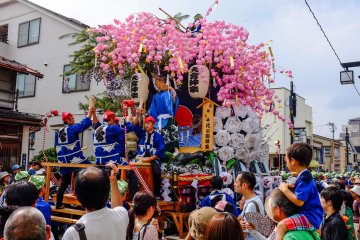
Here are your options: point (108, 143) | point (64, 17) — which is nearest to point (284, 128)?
point (64, 17)

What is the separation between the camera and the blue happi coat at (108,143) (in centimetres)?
788

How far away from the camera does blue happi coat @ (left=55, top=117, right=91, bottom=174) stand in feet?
26.7

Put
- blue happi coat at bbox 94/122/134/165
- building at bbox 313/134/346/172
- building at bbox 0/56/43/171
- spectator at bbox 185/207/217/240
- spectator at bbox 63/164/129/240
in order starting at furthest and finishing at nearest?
building at bbox 313/134/346/172 → building at bbox 0/56/43/171 → blue happi coat at bbox 94/122/134/165 → spectator at bbox 185/207/217/240 → spectator at bbox 63/164/129/240

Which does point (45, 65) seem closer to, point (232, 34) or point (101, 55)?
point (101, 55)

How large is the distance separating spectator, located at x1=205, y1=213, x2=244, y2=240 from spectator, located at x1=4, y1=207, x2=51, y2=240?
1123 mm

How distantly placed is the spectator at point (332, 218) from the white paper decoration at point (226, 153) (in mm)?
4928

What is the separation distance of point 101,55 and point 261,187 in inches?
248

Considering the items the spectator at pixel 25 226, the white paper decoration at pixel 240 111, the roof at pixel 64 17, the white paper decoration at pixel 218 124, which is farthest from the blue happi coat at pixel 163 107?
the roof at pixel 64 17

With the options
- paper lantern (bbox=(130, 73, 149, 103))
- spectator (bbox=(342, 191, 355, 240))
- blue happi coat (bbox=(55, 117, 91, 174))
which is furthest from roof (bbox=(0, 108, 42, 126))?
spectator (bbox=(342, 191, 355, 240))

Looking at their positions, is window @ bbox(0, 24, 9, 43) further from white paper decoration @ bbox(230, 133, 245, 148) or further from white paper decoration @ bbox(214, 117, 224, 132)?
white paper decoration @ bbox(230, 133, 245, 148)

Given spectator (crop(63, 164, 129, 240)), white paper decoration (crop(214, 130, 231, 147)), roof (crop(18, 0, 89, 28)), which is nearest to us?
spectator (crop(63, 164, 129, 240))

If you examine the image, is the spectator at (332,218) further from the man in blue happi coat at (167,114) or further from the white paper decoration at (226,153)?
the man in blue happi coat at (167,114)

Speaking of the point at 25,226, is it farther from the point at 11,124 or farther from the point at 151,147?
the point at 11,124

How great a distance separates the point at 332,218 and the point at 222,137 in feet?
17.7
